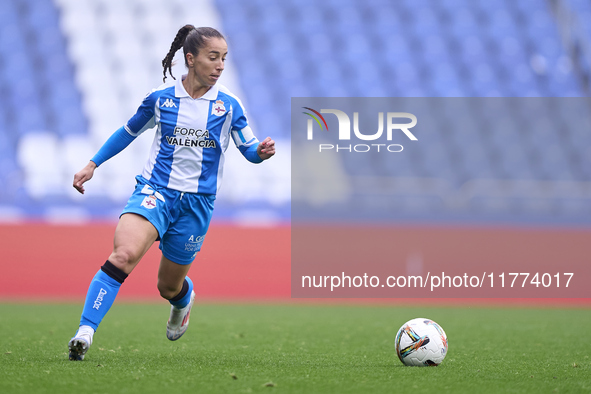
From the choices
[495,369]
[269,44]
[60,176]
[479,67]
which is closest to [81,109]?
[60,176]

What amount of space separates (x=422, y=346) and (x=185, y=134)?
6.41 ft

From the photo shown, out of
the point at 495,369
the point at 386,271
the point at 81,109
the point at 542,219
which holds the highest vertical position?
the point at 81,109

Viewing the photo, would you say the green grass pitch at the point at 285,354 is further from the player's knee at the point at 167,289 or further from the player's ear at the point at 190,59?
the player's ear at the point at 190,59

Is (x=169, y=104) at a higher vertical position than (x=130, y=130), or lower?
higher

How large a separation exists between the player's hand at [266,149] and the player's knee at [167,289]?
3.75ft

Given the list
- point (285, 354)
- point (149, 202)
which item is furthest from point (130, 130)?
point (285, 354)

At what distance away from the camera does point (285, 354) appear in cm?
472

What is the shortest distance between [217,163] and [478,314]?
206 inches

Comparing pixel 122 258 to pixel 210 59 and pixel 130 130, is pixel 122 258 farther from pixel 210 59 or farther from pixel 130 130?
pixel 210 59

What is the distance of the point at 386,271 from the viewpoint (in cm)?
1092

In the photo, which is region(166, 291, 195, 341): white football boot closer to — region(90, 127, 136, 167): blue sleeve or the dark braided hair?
region(90, 127, 136, 167): blue sleeve

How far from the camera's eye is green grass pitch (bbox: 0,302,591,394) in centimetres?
334

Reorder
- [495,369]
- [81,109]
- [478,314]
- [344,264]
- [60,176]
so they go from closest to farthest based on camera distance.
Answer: [495,369] → [478,314] → [344,264] → [60,176] → [81,109]

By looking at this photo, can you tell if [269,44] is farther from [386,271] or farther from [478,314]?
[478,314]
